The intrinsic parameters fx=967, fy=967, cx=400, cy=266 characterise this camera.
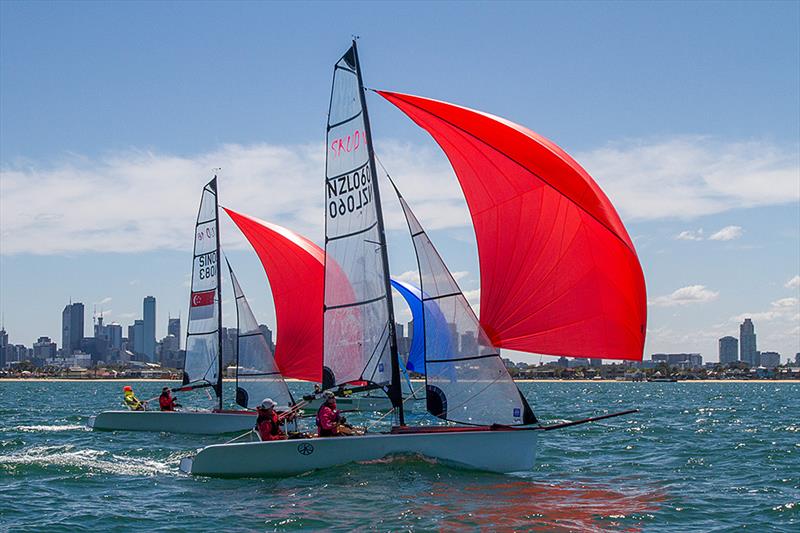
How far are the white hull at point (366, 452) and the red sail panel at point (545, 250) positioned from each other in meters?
1.49

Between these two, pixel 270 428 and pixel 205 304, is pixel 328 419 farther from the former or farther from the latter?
pixel 205 304

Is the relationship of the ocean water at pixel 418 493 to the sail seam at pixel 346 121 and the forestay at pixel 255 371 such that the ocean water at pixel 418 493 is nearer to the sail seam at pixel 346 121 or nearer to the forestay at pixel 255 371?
the forestay at pixel 255 371

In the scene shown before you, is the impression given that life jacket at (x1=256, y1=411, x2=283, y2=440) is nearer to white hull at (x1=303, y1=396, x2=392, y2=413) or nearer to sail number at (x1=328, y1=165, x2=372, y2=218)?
sail number at (x1=328, y1=165, x2=372, y2=218)

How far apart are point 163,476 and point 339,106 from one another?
6752 millimetres

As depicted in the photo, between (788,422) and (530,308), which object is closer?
(530,308)

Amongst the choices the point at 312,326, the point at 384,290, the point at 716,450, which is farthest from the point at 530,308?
the point at 312,326

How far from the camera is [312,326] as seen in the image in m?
26.0

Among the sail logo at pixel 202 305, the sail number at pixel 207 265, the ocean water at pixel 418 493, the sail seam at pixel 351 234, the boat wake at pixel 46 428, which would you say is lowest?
the ocean water at pixel 418 493

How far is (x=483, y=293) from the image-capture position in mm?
14164

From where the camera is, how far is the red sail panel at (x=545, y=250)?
13.3 metres

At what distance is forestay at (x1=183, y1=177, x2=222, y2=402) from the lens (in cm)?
2522

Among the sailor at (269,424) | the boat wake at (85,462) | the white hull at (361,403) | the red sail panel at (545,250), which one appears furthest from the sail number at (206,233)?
the red sail panel at (545,250)

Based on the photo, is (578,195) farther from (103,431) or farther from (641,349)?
(103,431)

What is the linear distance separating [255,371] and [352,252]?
26.9 ft
